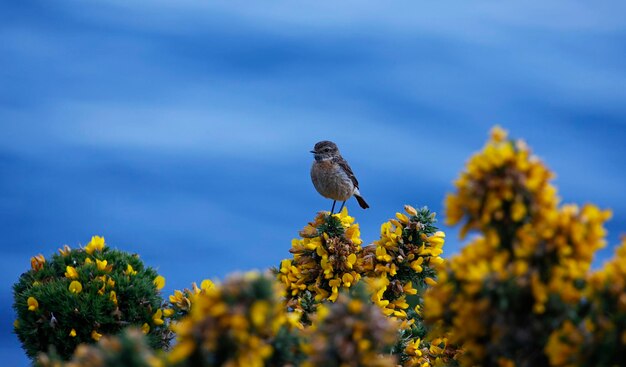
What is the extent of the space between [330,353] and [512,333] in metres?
1.00

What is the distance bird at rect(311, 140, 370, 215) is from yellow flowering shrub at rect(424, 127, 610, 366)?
7.09 metres

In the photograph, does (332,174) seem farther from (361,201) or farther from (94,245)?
(94,245)

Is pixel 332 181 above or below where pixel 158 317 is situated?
above

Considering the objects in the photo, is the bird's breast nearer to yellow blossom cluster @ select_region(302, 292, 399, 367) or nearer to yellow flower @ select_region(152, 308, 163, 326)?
yellow flower @ select_region(152, 308, 163, 326)

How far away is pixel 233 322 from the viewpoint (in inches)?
147

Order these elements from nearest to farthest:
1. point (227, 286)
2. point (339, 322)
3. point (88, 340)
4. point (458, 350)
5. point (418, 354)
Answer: point (227, 286)
point (339, 322)
point (458, 350)
point (418, 354)
point (88, 340)

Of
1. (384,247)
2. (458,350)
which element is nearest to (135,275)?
(384,247)

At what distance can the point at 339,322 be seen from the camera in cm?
414

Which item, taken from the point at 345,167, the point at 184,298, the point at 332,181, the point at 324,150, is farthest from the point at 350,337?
the point at 324,150

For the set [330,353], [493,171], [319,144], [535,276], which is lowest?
[330,353]

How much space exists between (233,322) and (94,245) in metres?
5.97

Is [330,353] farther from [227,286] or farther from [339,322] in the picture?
[227,286]

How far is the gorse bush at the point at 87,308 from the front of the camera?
27.5 feet

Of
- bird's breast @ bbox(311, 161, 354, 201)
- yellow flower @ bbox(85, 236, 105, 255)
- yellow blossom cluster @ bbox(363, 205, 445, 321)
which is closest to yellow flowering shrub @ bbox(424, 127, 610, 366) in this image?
yellow blossom cluster @ bbox(363, 205, 445, 321)
